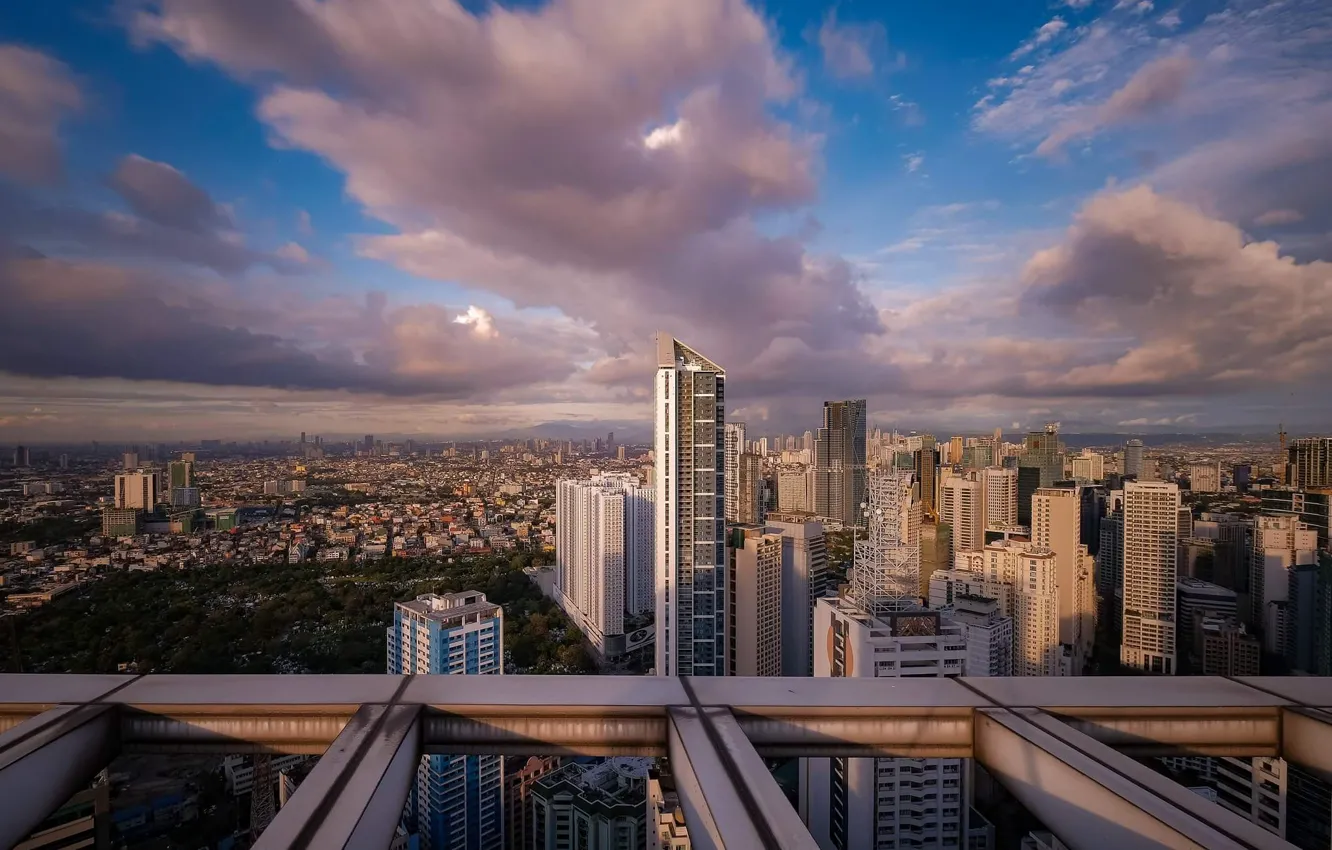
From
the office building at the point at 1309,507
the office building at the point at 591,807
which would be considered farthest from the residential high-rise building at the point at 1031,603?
the office building at the point at 591,807

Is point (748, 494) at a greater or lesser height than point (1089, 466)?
Answer: lesser

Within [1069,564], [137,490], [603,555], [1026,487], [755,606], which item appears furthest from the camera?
[1026,487]

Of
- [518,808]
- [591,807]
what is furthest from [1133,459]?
[518,808]

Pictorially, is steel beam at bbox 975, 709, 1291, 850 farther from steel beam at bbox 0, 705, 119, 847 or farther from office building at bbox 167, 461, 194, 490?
office building at bbox 167, 461, 194, 490

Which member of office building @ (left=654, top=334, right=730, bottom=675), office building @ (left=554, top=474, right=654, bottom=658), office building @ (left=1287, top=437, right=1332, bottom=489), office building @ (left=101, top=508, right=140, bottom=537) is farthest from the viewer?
office building @ (left=554, top=474, right=654, bottom=658)

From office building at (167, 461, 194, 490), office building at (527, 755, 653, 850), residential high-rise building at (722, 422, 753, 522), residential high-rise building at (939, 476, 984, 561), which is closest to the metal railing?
office building at (527, 755, 653, 850)

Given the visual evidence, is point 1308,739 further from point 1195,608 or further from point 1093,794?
point 1195,608

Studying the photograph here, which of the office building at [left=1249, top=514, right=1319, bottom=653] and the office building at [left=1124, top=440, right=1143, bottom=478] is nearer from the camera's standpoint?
the office building at [left=1249, top=514, right=1319, bottom=653]
